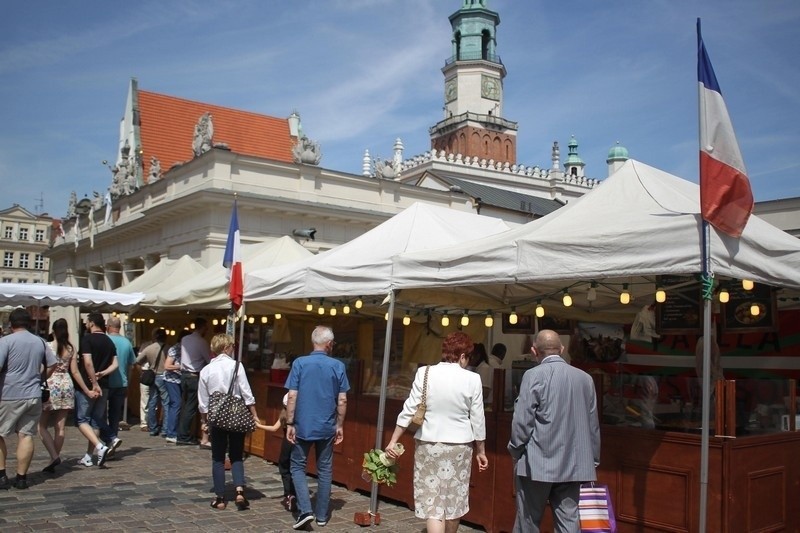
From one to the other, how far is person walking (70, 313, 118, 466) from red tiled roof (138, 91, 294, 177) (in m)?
29.2

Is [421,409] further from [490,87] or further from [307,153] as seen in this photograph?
[490,87]

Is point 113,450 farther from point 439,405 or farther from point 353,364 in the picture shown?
point 439,405

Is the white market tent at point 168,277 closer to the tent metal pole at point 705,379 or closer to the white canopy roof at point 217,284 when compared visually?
the white canopy roof at point 217,284

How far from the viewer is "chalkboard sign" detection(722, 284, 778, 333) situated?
7.50m

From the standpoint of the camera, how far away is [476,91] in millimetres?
65812

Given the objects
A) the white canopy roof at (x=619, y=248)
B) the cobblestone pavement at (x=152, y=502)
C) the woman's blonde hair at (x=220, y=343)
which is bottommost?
the cobblestone pavement at (x=152, y=502)

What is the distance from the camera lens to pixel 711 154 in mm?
5047

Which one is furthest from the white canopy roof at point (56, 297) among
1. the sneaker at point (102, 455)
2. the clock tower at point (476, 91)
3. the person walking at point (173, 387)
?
the clock tower at point (476, 91)

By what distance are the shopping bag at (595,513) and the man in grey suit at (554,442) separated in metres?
0.09

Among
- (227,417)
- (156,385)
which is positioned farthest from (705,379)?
(156,385)

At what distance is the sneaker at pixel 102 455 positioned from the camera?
912cm

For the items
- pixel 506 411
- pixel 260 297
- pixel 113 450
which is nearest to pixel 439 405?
pixel 506 411

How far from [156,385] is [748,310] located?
9.72 meters

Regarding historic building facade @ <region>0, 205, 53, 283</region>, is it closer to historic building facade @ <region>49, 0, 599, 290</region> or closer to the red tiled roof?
historic building facade @ <region>49, 0, 599, 290</region>
